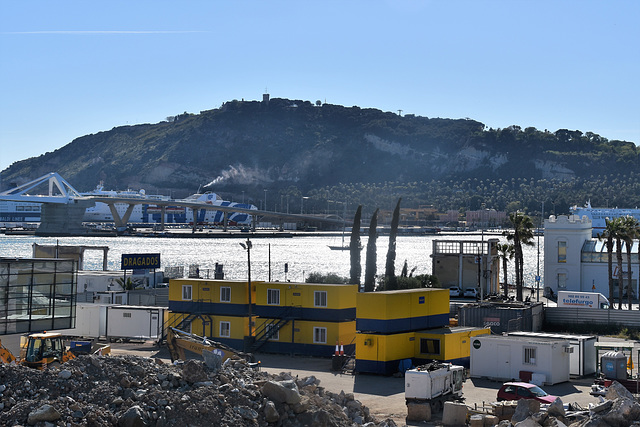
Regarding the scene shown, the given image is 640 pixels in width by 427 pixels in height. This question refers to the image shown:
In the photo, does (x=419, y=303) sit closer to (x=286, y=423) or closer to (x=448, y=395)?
(x=448, y=395)

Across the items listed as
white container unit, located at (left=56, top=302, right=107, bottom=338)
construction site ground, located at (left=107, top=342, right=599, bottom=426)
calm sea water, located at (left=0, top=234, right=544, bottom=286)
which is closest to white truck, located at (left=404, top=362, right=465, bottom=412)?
construction site ground, located at (left=107, top=342, right=599, bottom=426)

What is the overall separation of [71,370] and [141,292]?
25.3 m

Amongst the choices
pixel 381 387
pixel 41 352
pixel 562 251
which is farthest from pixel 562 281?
pixel 41 352

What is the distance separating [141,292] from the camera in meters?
41.3

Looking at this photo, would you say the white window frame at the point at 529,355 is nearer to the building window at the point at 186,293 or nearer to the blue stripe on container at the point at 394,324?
the blue stripe on container at the point at 394,324

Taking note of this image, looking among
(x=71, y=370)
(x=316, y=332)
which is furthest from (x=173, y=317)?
(x=71, y=370)

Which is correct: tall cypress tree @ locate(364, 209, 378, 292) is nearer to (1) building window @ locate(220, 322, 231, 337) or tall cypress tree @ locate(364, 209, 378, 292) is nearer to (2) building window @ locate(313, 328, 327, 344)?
(1) building window @ locate(220, 322, 231, 337)

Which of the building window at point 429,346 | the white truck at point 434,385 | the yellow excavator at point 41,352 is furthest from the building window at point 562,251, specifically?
the yellow excavator at point 41,352

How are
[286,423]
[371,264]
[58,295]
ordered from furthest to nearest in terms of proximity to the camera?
1. [371,264]
2. [58,295]
3. [286,423]

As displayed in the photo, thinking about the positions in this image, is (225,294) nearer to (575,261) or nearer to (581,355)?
(581,355)

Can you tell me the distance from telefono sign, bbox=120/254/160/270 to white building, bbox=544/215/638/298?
23674mm

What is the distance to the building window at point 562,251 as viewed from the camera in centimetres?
4948

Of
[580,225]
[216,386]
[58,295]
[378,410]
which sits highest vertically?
[580,225]

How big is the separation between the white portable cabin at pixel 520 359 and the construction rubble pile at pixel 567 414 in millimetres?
5093
